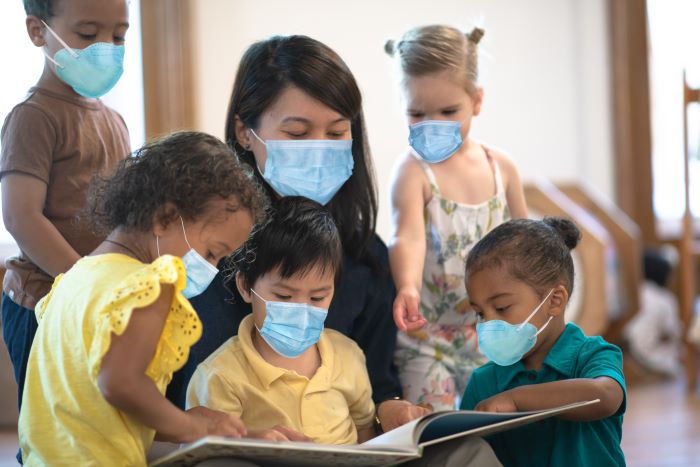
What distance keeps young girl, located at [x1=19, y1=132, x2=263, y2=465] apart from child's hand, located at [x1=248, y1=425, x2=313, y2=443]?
0.13ft

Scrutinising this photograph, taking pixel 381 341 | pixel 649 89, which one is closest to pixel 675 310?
pixel 649 89

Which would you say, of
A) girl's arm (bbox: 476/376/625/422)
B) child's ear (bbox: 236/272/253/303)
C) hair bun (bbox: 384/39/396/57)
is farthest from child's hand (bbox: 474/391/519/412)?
hair bun (bbox: 384/39/396/57)

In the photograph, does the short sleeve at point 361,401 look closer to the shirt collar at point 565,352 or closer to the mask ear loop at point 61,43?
the shirt collar at point 565,352

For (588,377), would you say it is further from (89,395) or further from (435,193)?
(89,395)

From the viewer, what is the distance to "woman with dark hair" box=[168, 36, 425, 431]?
5.68ft

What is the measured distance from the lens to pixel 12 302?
5.76ft

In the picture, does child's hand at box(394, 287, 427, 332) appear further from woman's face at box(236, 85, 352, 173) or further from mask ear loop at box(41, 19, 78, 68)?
mask ear loop at box(41, 19, 78, 68)

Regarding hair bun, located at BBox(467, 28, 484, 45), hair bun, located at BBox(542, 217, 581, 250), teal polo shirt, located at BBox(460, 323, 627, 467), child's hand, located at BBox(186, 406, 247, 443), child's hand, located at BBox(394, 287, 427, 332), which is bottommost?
teal polo shirt, located at BBox(460, 323, 627, 467)

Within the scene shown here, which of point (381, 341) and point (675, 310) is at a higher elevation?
point (381, 341)

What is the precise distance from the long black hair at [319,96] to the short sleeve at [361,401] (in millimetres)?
256

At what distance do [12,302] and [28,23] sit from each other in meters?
0.52

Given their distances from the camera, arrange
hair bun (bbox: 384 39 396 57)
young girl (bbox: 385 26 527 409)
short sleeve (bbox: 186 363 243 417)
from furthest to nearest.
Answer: hair bun (bbox: 384 39 396 57)
young girl (bbox: 385 26 527 409)
short sleeve (bbox: 186 363 243 417)

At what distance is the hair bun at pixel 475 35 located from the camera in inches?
80.7

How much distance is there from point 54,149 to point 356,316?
2.09 ft
